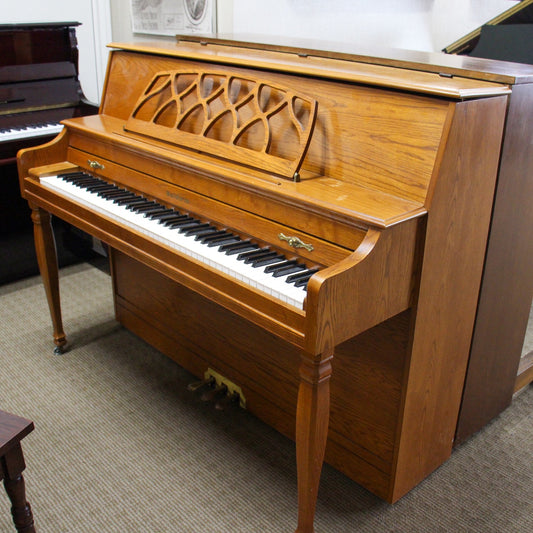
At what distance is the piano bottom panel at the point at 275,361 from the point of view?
70.6 inches

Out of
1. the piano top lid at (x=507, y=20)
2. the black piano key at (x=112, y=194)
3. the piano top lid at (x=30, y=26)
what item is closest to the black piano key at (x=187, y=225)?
the black piano key at (x=112, y=194)

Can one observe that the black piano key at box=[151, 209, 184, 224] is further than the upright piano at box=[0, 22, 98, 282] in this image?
No

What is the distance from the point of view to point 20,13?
3.75 m

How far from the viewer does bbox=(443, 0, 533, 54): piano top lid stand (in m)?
3.15

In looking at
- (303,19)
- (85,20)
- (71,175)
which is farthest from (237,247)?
(85,20)

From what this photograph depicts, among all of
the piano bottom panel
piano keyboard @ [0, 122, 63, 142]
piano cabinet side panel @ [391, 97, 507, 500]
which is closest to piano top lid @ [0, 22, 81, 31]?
piano keyboard @ [0, 122, 63, 142]

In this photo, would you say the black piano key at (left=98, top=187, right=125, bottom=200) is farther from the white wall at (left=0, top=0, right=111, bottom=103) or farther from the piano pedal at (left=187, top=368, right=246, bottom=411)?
the white wall at (left=0, top=0, right=111, bottom=103)

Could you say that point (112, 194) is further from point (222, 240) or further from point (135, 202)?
point (222, 240)

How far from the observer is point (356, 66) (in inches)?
73.9

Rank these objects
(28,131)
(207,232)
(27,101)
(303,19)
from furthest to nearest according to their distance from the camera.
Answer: (303,19) → (27,101) → (28,131) → (207,232)

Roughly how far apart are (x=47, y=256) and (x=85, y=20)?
7.26ft

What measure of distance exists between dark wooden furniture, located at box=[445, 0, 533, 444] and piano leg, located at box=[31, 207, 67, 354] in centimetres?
172

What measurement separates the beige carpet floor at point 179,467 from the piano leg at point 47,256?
9.5 inches

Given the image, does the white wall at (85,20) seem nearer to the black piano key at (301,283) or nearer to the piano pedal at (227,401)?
the piano pedal at (227,401)
